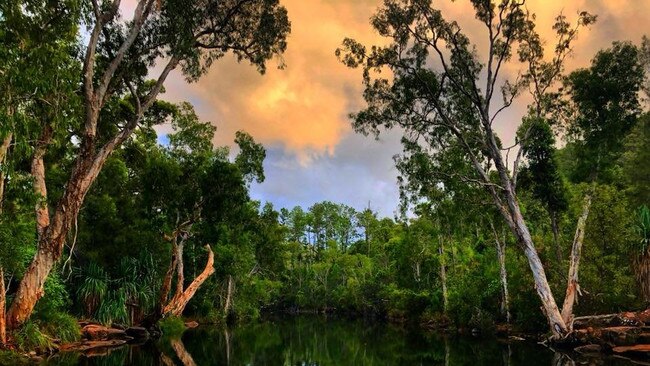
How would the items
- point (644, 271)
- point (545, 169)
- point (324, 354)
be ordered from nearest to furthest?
point (644, 271) → point (324, 354) → point (545, 169)

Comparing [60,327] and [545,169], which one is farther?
[545,169]

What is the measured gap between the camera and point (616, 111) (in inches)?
900

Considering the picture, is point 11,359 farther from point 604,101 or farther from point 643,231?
point 604,101

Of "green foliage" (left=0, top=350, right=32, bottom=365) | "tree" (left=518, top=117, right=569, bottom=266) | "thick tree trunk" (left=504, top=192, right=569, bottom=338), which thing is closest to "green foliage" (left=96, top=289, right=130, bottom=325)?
"green foliage" (left=0, top=350, right=32, bottom=365)

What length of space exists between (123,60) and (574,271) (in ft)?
68.4

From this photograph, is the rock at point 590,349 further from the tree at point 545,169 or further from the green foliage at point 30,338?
the green foliage at point 30,338

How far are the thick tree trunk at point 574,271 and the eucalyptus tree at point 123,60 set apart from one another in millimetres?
15681

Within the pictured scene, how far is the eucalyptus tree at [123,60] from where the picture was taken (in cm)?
1313

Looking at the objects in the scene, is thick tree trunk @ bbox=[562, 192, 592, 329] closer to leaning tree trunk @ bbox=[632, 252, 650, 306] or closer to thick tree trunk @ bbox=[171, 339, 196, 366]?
leaning tree trunk @ bbox=[632, 252, 650, 306]

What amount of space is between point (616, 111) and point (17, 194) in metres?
25.3

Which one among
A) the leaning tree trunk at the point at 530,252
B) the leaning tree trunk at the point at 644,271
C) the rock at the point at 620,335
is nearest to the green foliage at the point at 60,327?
the leaning tree trunk at the point at 530,252

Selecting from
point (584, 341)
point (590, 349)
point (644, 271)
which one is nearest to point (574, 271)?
point (644, 271)

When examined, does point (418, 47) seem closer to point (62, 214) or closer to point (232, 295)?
point (62, 214)

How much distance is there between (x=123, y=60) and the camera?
53.7 ft
